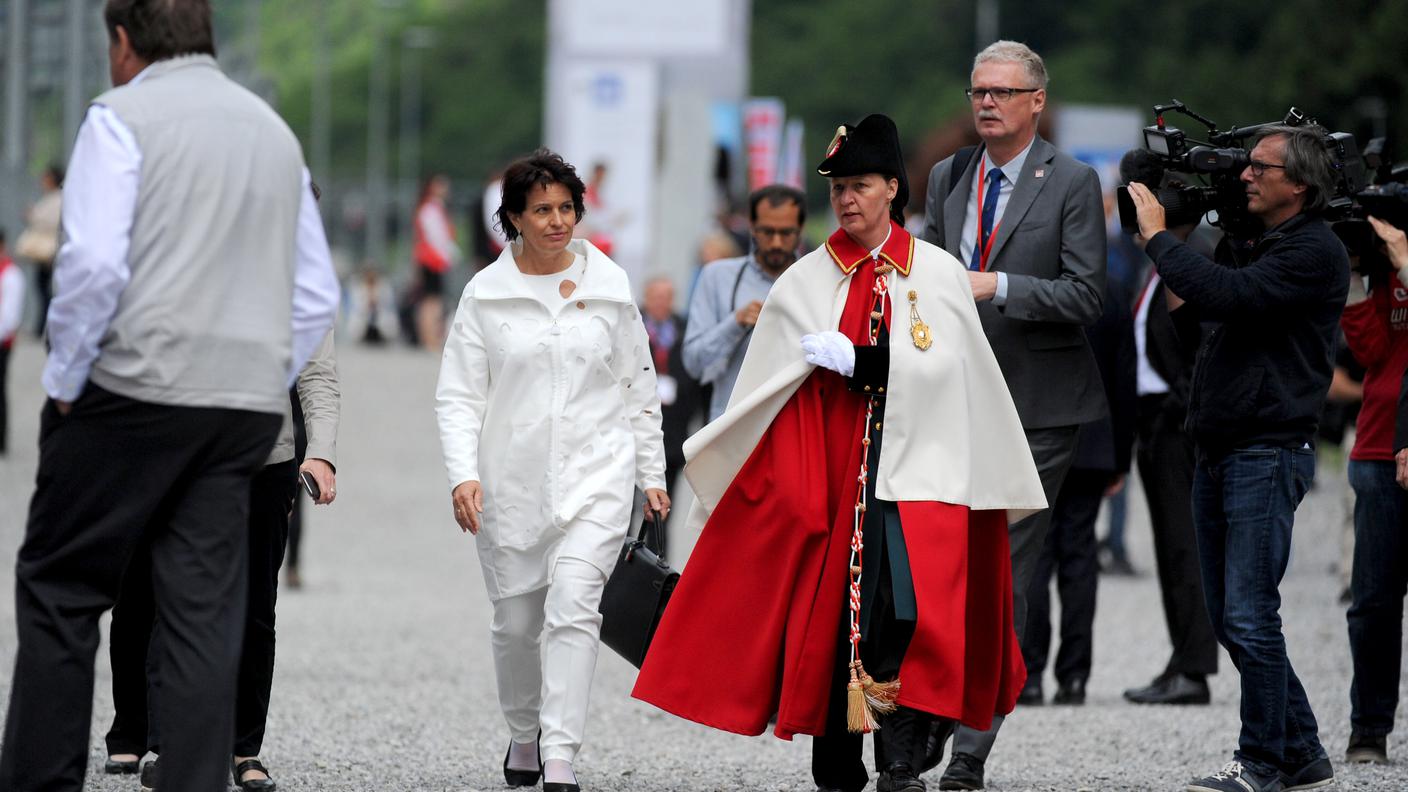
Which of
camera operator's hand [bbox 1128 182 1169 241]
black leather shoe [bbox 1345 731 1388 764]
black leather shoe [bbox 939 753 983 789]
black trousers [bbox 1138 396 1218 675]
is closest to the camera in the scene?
camera operator's hand [bbox 1128 182 1169 241]

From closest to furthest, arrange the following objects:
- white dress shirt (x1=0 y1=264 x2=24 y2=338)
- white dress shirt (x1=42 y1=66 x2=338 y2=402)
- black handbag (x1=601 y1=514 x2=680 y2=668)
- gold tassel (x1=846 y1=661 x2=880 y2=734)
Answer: white dress shirt (x1=42 y1=66 x2=338 y2=402) < gold tassel (x1=846 y1=661 x2=880 y2=734) < black handbag (x1=601 y1=514 x2=680 y2=668) < white dress shirt (x1=0 y1=264 x2=24 y2=338)

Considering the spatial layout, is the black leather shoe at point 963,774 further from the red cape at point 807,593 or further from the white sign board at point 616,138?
the white sign board at point 616,138

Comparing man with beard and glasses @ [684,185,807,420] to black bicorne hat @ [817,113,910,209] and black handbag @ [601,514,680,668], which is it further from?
black bicorne hat @ [817,113,910,209]

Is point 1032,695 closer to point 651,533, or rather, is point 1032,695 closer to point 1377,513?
point 1377,513

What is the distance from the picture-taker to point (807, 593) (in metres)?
6.10

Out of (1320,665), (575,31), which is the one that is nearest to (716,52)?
(575,31)

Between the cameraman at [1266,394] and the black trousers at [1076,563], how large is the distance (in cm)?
292

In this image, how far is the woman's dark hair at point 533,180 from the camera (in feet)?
21.2

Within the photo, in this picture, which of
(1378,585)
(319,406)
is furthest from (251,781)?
(1378,585)

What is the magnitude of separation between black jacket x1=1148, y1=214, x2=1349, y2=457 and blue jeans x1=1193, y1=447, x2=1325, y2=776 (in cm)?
7

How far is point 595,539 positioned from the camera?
6379 millimetres

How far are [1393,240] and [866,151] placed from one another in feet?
6.54

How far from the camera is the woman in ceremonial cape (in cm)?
603


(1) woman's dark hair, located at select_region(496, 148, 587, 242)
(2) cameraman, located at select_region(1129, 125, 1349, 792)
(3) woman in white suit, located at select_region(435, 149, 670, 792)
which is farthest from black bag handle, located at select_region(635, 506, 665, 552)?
(2) cameraman, located at select_region(1129, 125, 1349, 792)
